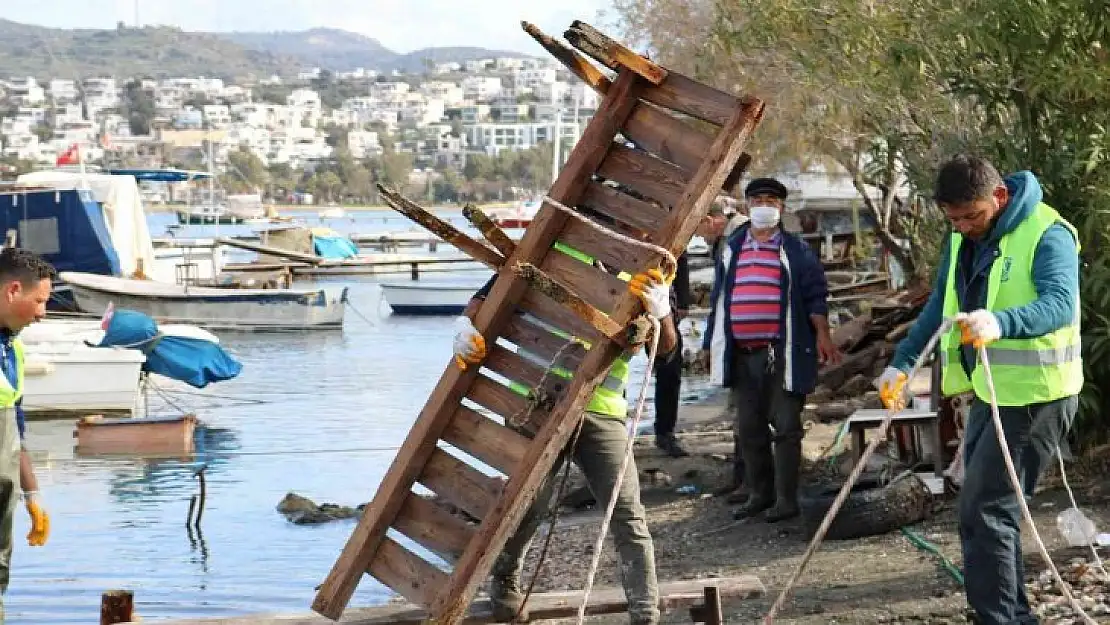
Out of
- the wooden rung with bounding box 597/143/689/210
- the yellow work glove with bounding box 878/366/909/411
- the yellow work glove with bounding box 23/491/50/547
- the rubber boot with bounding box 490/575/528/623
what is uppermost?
the wooden rung with bounding box 597/143/689/210

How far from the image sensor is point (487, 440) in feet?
22.5

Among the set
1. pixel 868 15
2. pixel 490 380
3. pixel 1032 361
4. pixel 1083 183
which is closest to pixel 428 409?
pixel 490 380

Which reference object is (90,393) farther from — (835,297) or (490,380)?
(490,380)

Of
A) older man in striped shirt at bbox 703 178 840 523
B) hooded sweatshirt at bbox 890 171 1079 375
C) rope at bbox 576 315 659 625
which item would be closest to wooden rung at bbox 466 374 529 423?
rope at bbox 576 315 659 625

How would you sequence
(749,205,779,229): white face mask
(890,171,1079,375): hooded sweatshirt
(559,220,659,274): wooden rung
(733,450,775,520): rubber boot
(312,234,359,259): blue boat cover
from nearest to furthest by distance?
(890,171,1079,375): hooded sweatshirt, (559,220,659,274): wooden rung, (749,205,779,229): white face mask, (733,450,775,520): rubber boot, (312,234,359,259): blue boat cover

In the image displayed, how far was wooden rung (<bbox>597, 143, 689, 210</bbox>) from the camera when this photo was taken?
21.9ft

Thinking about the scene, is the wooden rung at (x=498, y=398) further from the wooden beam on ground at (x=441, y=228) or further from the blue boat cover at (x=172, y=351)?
the blue boat cover at (x=172, y=351)

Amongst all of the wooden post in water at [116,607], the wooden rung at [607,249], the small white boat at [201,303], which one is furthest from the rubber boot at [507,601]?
the small white boat at [201,303]

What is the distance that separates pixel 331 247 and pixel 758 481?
58.2 meters

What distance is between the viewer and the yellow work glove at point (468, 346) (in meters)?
6.73

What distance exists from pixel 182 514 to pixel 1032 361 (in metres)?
10.0

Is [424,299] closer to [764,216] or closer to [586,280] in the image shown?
[764,216]

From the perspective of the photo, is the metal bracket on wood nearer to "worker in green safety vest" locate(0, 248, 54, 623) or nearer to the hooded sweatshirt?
the hooded sweatshirt

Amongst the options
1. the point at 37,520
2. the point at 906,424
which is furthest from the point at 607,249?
the point at 906,424
